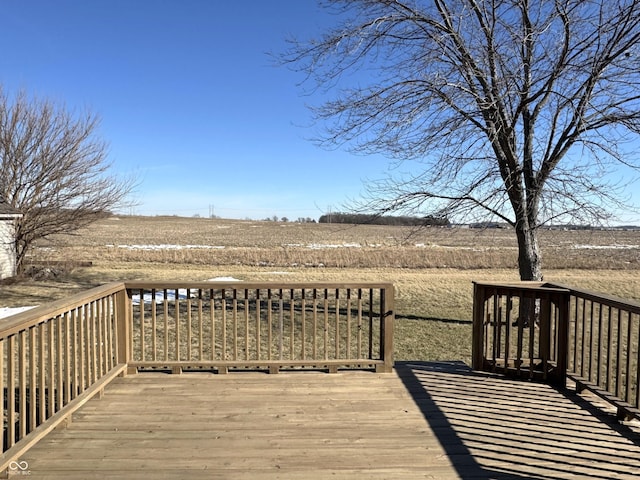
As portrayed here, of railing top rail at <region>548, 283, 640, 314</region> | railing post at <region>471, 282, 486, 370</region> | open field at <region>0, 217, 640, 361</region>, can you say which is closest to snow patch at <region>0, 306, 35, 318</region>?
open field at <region>0, 217, 640, 361</region>

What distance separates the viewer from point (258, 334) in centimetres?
438

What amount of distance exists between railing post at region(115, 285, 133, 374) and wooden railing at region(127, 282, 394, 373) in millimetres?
71

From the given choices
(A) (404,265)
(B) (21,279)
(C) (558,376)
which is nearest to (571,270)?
(A) (404,265)

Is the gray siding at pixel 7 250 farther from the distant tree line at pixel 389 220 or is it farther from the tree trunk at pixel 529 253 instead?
the tree trunk at pixel 529 253

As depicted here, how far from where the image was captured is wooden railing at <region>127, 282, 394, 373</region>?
4531mm

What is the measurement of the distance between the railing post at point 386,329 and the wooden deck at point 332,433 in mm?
291

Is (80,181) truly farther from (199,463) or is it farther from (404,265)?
(199,463)

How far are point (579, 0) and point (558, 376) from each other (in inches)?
251

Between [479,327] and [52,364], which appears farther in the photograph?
[479,327]

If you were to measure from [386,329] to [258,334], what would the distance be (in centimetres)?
135

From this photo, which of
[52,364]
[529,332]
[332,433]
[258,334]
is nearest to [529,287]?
[529,332]

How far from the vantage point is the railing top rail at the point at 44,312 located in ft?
8.55

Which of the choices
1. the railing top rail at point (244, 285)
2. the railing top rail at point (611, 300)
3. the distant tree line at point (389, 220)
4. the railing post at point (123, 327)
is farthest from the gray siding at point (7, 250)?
the railing top rail at point (611, 300)

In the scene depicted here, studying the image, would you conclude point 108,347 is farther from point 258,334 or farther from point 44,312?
Answer: point 258,334
